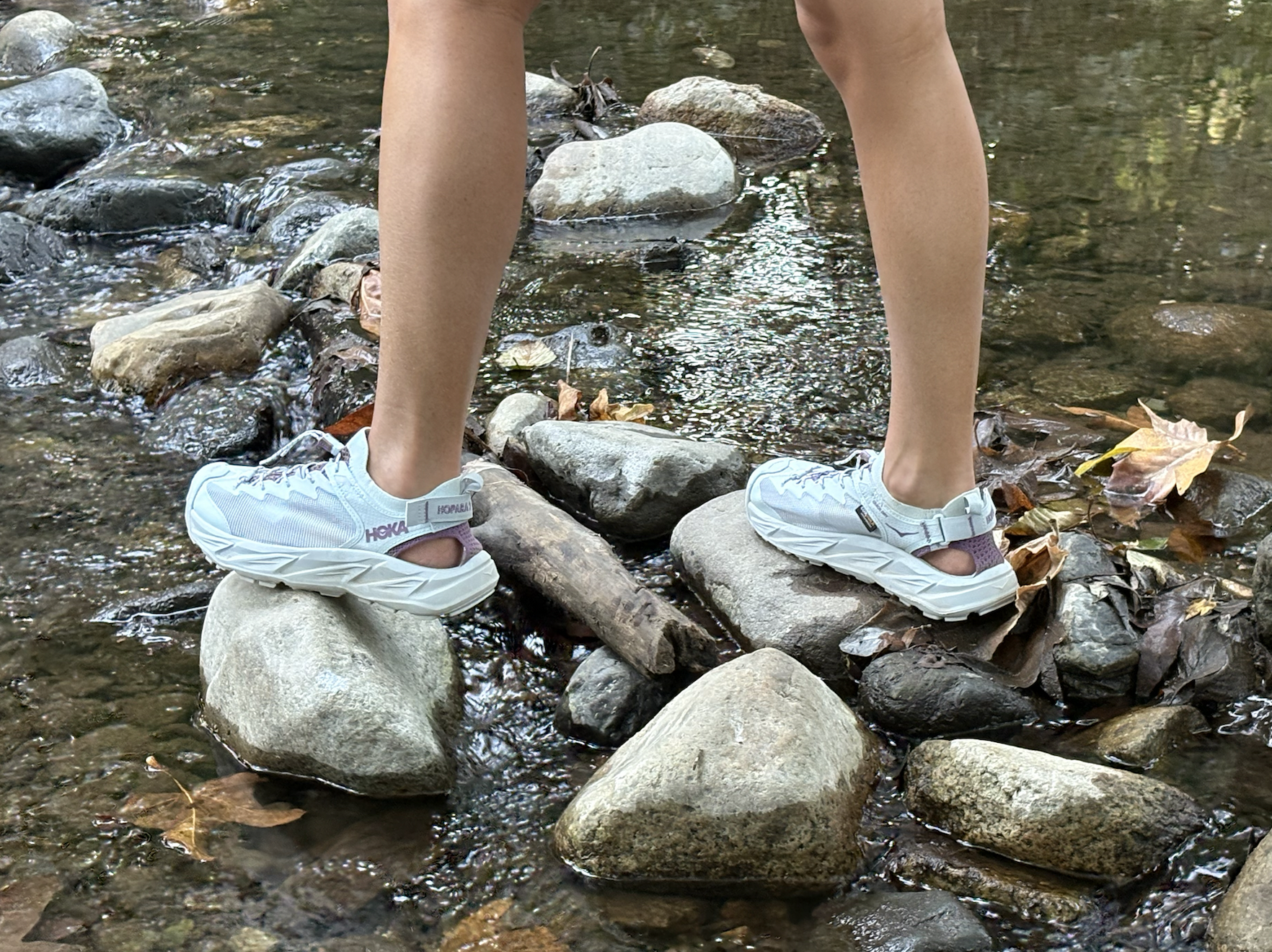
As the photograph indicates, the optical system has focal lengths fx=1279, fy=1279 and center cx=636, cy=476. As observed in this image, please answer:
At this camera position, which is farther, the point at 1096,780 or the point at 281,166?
the point at 281,166

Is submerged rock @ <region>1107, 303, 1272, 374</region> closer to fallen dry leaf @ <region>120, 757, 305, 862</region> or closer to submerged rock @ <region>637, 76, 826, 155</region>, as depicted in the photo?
submerged rock @ <region>637, 76, 826, 155</region>

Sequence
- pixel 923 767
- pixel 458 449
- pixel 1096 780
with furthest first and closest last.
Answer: pixel 458 449, pixel 923 767, pixel 1096 780

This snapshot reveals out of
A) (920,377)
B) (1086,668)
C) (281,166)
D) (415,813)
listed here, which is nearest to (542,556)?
(415,813)

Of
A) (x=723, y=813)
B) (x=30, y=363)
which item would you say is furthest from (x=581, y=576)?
(x=30, y=363)

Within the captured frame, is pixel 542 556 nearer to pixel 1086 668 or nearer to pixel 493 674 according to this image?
pixel 493 674

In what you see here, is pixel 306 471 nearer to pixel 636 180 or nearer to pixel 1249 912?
pixel 1249 912

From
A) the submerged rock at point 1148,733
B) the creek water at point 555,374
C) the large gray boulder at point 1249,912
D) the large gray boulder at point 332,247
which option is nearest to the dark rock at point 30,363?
the creek water at point 555,374

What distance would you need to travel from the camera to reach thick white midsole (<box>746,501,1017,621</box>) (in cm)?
233

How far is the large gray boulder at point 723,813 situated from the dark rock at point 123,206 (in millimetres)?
3957

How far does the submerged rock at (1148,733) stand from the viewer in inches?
83.4

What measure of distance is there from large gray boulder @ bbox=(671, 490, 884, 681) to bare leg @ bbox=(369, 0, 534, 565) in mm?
707

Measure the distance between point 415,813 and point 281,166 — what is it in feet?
13.5

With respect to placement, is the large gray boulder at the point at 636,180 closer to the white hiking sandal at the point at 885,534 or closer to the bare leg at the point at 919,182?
the white hiking sandal at the point at 885,534

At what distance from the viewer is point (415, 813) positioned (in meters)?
2.09
